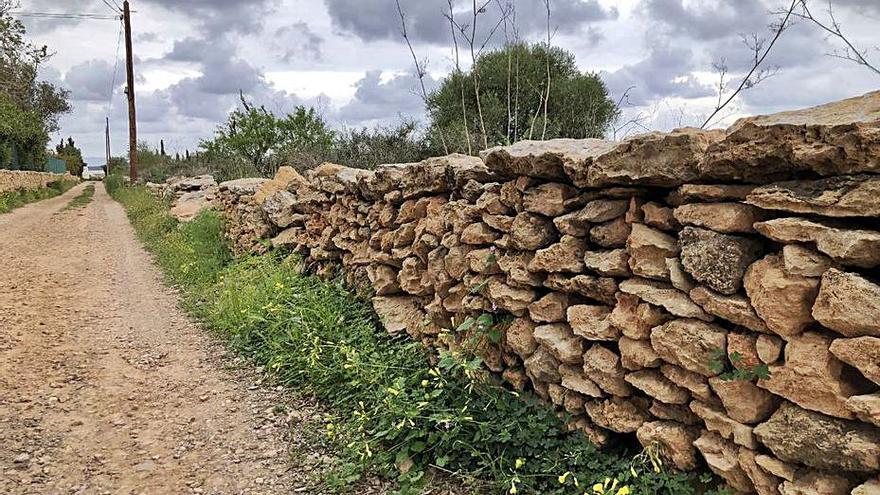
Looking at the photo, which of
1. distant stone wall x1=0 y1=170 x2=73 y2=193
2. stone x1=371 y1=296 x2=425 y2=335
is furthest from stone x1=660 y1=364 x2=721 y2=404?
distant stone wall x1=0 y1=170 x2=73 y2=193

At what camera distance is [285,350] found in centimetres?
527

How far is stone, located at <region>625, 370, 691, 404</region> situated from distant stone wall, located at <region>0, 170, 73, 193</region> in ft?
74.2

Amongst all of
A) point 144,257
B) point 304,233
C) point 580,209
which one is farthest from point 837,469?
point 144,257

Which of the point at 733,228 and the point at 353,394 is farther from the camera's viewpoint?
the point at 353,394

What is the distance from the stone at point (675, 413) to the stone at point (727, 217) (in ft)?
2.65

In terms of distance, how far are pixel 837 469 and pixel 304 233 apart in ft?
19.7

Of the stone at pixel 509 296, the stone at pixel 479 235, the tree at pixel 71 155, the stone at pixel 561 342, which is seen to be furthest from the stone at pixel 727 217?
the tree at pixel 71 155

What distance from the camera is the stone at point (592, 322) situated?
308cm

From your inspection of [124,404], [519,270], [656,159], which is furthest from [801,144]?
[124,404]

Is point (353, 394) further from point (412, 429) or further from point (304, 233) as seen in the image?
point (304, 233)

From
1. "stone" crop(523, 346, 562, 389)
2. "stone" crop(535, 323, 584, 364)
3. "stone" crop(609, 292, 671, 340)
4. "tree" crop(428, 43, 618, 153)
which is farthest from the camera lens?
"tree" crop(428, 43, 618, 153)

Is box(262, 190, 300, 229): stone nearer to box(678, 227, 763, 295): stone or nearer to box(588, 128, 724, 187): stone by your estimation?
box(588, 128, 724, 187): stone

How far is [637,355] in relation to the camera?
9.48 ft

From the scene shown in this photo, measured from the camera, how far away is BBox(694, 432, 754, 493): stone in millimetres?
2518
